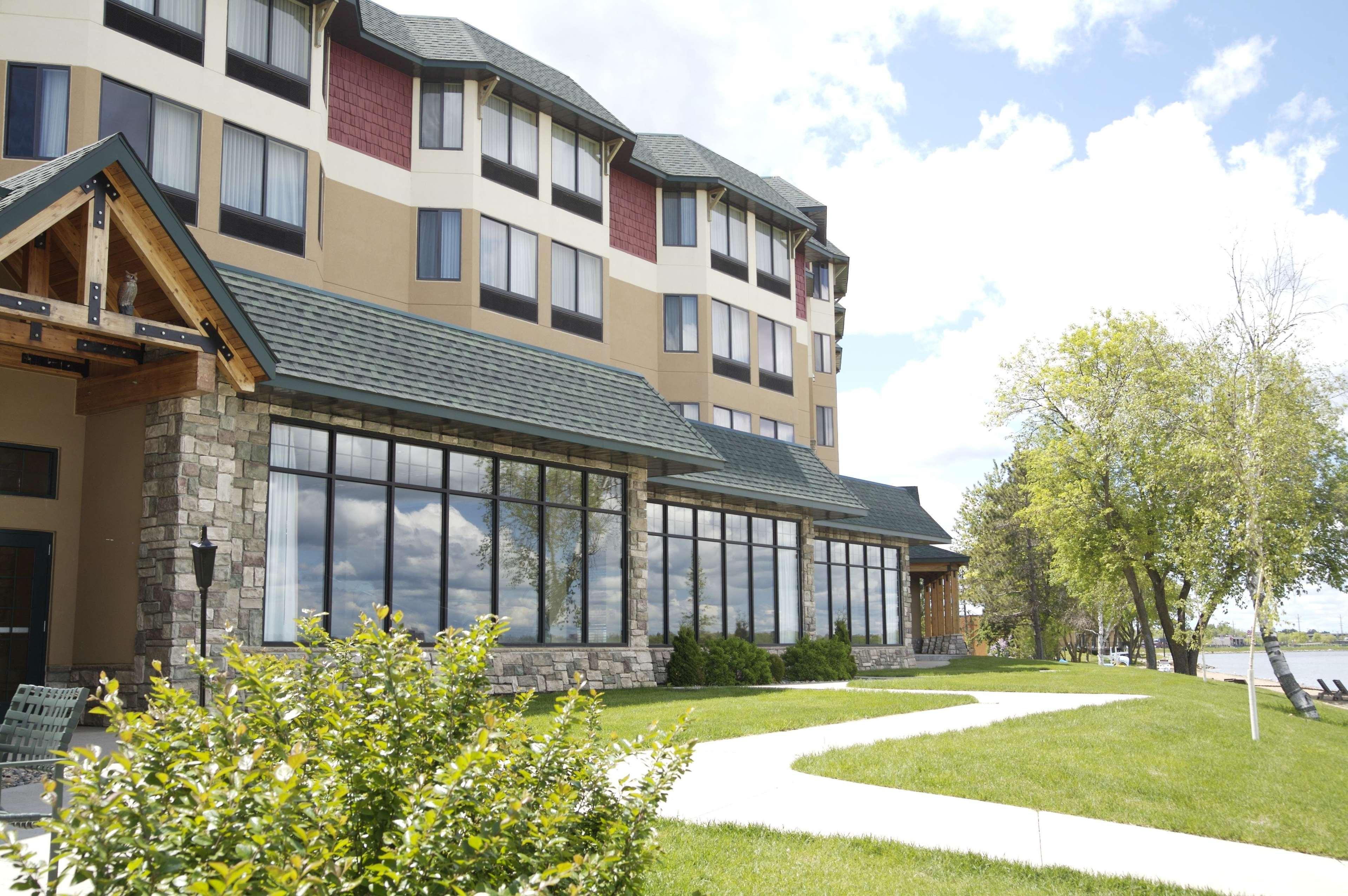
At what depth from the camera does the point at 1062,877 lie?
670 centimetres

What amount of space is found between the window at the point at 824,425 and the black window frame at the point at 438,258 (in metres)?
16.7

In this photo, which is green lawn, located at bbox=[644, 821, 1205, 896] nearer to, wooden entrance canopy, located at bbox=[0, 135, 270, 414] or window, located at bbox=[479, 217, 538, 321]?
wooden entrance canopy, located at bbox=[0, 135, 270, 414]

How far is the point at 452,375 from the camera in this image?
16.1 m

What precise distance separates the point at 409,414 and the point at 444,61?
28.8ft

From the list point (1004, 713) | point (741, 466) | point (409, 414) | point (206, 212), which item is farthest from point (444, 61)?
point (1004, 713)

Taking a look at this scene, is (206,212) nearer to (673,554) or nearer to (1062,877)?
(673,554)

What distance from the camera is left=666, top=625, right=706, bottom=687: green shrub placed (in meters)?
20.7

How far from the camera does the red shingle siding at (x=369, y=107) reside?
19.7 meters

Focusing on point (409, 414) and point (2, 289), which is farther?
point (409, 414)

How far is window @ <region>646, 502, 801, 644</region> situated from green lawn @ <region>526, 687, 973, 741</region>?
264 centimetres

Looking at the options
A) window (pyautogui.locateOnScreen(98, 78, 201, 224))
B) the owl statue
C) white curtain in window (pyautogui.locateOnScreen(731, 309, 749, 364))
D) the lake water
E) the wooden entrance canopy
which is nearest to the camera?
the wooden entrance canopy

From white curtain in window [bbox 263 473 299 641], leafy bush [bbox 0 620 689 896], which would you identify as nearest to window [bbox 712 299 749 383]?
white curtain in window [bbox 263 473 299 641]

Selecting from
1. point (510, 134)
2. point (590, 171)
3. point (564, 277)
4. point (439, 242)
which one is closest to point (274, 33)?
point (439, 242)

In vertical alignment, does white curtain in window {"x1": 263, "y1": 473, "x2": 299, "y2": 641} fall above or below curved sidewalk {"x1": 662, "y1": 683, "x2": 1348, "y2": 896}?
above
